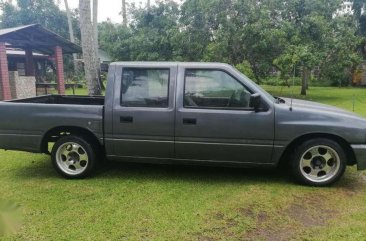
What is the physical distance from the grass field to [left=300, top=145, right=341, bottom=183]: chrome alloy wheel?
20cm

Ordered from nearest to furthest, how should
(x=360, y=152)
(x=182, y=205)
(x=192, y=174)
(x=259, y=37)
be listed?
1. (x=182, y=205)
2. (x=360, y=152)
3. (x=192, y=174)
4. (x=259, y=37)

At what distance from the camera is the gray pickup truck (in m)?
4.75

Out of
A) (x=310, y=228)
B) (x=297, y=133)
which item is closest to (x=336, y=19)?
(x=297, y=133)

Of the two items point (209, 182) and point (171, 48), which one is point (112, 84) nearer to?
point (209, 182)

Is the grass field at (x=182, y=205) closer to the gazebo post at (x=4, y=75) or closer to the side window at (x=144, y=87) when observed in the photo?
the side window at (x=144, y=87)

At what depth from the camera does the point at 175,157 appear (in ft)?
16.5

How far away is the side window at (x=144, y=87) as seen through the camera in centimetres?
499

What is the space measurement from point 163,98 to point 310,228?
2.46 meters

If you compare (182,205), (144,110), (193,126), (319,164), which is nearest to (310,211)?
(319,164)

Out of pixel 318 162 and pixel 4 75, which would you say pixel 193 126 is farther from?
pixel 4 75

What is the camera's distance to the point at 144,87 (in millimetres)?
5047

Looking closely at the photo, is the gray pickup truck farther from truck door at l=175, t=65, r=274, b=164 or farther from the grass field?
the grass field

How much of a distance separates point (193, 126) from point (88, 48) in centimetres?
673

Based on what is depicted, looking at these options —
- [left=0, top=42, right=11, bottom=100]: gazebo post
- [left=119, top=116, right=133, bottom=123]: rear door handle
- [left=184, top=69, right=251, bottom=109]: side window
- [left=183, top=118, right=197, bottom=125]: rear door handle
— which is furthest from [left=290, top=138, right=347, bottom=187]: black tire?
[left=0, top=42, right=11, bottom=100]: gazebo post
